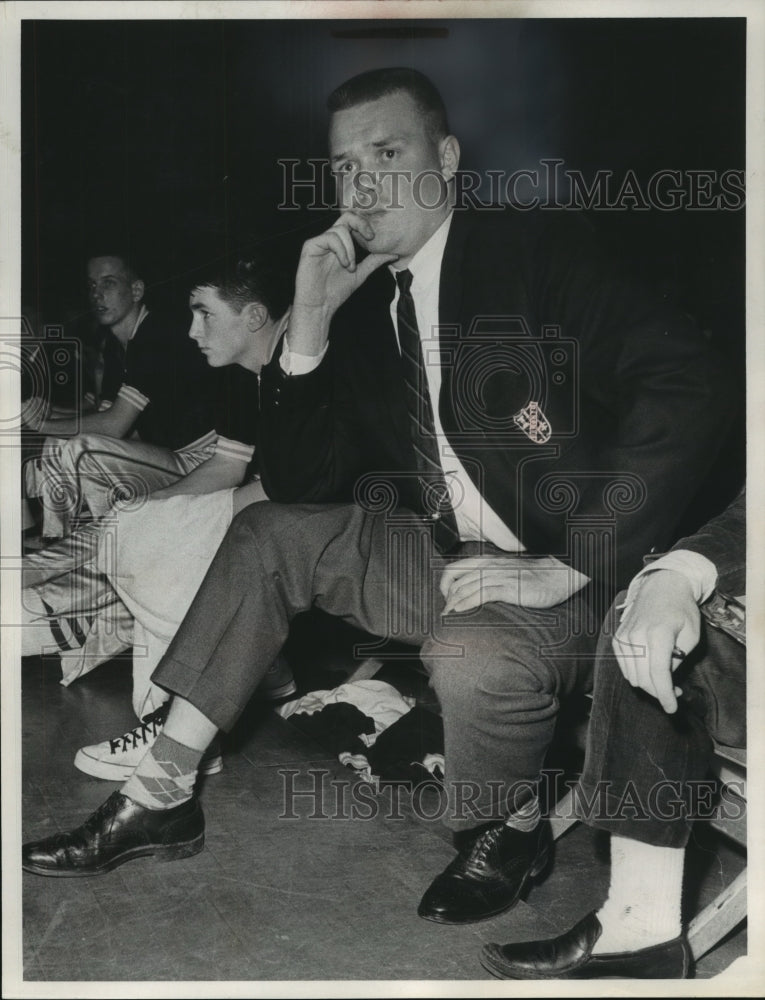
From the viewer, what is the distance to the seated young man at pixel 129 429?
9.48ft

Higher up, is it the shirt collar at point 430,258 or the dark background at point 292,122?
the dark background at point 292,122

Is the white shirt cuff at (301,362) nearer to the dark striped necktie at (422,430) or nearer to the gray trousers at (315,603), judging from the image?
the dark striped necktie at (422,430)

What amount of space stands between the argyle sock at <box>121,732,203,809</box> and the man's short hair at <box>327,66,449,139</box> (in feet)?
5.67

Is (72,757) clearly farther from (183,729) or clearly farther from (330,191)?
(330,191)

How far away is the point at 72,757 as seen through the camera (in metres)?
2.92

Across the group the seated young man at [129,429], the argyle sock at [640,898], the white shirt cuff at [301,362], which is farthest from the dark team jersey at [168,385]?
the argyle sock at [640,898]

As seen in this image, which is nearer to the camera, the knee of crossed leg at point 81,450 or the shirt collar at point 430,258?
the shirt collar at point 430,258

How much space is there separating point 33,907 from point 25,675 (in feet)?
1.97

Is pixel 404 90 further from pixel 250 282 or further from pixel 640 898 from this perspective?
pixel 640 898

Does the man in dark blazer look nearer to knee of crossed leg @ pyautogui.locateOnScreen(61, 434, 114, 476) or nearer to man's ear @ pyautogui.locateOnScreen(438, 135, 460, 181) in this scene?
man's ear @ pyautogui.locateOnScreen(438, 135, 460, 181)

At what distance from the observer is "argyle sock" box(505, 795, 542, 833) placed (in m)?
2.75

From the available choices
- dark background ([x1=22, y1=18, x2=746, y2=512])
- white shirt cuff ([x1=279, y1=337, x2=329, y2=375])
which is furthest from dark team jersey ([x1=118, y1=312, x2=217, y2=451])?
white shirt cuff ([x1=279, y1=337, x2=329, y2=375])

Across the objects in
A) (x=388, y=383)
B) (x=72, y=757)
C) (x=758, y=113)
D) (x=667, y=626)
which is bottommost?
(x=72, y=757)

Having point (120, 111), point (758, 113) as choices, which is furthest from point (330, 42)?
point (758, 113)
